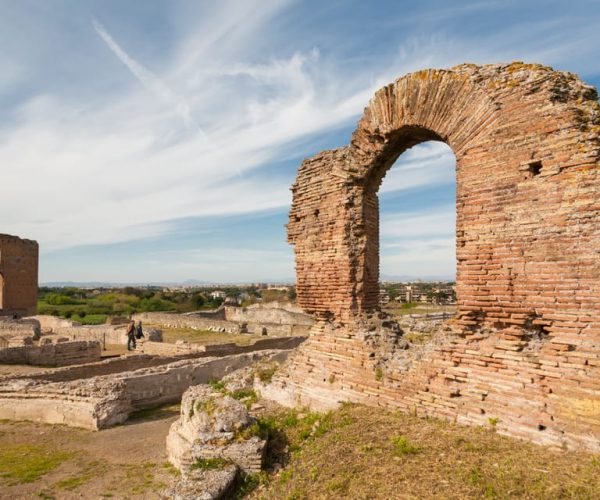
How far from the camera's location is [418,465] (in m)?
4.45

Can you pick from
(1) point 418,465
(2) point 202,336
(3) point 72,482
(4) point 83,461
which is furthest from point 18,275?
(1) point 418,465

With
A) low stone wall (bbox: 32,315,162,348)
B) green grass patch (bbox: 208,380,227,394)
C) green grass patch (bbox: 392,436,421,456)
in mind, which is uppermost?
green grass patch (bbox: 392,436,421,456)

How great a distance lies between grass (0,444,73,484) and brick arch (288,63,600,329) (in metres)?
5.43

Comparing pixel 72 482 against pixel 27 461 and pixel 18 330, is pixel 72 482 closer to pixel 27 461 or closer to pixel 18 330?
pixel 27 461

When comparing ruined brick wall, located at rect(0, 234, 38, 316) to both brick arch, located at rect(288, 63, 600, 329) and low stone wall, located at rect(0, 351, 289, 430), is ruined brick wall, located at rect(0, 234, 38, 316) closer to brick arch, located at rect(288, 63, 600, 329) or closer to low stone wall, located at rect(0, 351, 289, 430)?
low stone wall, located at rect(0, 351, 289, 430)

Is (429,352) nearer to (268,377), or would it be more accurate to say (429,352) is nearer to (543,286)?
(543,286)

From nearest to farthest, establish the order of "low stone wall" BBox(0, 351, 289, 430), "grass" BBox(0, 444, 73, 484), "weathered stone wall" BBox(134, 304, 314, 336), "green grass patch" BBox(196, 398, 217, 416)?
1. "green grass patch" BBox(196, 398, 217, 416)
2. "grass" BBox(0, 444, 73, 484)
3. "low stone wall" BBox(0, 351, 289, 430)
4. "weathered stone wall" BBox(134, 304, 314, 336)

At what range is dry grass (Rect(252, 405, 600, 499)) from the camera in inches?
154

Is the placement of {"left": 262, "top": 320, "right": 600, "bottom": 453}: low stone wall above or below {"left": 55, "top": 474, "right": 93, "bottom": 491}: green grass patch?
above

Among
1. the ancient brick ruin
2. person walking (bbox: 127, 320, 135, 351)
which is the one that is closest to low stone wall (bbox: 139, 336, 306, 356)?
person walking (bbox: 127, 320, 135, 351)

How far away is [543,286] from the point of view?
16.4 ft

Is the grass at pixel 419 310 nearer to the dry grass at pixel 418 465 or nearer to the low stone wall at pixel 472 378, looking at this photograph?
the low stone wall at pixel 472 378

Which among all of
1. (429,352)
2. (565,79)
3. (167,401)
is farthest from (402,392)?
(167,401)

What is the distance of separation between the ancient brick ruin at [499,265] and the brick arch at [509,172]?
0.04ft
